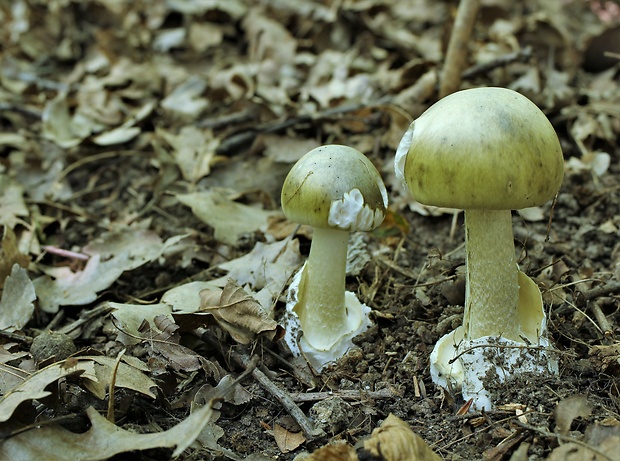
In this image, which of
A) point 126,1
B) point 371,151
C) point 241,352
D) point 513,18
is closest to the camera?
point 241,352

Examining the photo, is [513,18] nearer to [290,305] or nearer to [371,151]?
[371,151]

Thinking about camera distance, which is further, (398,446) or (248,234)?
(248,234)

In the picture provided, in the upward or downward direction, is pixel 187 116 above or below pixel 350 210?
below

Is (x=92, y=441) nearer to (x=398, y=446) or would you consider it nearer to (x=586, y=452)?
(x=398, y=446)

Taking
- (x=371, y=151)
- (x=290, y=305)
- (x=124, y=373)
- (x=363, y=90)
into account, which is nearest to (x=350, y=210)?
(x=290, y=305)

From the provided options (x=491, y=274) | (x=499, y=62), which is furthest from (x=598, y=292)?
(x=499, y=62)

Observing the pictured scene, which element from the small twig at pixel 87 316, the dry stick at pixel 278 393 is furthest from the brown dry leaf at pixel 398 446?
the small twig at pixel 87 316

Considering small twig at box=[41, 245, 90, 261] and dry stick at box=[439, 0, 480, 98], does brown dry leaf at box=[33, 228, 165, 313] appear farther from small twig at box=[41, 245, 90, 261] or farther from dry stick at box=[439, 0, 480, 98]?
dry stick at box=[439, 0, 480, 98]
